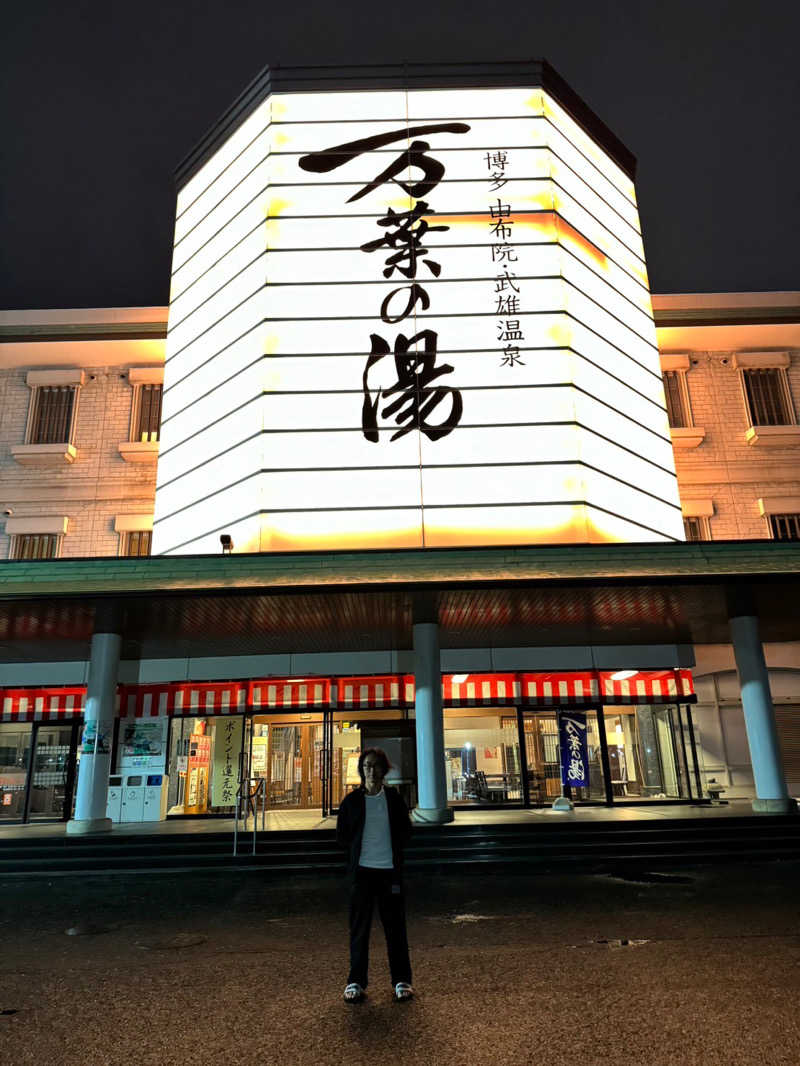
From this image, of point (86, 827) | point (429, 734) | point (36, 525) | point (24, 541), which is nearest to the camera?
point (86, 827)

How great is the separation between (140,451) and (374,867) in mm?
17195

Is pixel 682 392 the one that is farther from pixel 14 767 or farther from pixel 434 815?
pixel 14 767

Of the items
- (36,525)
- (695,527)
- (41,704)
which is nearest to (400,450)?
(695,527)

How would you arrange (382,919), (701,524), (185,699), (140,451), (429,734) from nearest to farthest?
(382,919) < (429,734) < (185,699) < (140,451) < (701,524)

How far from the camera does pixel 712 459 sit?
21.1 metres

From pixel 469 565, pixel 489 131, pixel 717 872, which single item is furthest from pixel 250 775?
pixel 489 131

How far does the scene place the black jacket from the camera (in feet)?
18.5

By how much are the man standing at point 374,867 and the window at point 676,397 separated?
59.8 feet

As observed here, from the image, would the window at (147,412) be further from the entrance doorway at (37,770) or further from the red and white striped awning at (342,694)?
the entrance doorway at (37,770)

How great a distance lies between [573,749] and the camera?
62.0ft

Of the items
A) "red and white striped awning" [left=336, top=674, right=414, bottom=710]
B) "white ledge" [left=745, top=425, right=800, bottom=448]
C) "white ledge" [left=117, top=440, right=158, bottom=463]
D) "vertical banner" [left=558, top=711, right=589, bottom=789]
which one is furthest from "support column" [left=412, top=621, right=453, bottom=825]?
"white ledge" [left=745, top=425, right=800, bottom=448]

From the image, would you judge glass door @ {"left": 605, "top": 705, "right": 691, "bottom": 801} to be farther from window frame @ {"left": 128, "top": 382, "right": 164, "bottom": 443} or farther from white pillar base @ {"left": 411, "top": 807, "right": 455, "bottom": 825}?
window frame @ {"left": 128, "top": 382, "right": 164, "bottom": 443}

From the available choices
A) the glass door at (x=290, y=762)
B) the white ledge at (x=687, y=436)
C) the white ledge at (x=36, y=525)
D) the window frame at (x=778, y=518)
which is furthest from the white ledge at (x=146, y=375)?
the window frame at (x=778, y=518)

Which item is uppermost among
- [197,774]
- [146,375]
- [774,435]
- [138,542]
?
[146,375]
